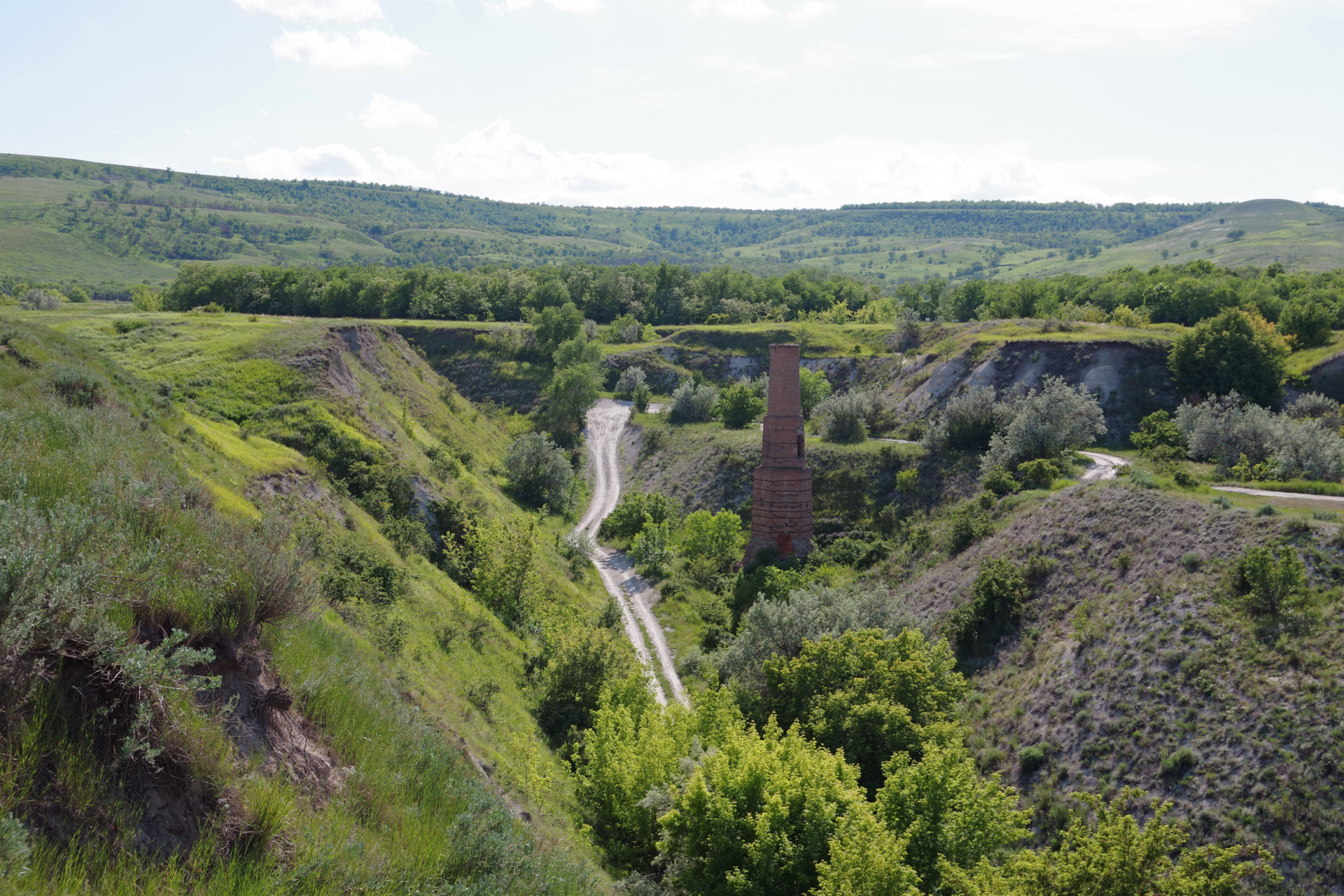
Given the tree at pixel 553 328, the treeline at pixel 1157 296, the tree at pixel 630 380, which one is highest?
the treeline at pixel 1157 296

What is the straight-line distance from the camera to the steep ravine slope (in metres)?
20.8

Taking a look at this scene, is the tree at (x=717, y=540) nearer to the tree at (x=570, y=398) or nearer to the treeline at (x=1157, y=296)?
the tree at (x=570, y=398)

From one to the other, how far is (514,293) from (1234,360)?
87372mm

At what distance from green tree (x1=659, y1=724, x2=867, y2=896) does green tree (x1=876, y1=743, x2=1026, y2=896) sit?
131 cm

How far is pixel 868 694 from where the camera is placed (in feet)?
89.4

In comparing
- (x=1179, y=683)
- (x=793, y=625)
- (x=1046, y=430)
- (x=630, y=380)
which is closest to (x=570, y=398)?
(x=630, y=380)

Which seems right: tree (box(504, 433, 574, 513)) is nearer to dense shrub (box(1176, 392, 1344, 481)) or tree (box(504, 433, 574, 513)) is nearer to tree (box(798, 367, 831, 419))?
tree (box(798, 367, 831, 419))

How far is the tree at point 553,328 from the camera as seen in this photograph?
92.9 m

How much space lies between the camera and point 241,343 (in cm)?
4512

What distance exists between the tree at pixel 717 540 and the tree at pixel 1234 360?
38.6 meters

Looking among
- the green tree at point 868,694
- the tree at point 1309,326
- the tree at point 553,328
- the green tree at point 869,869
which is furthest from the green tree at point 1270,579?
the tree at point 553,328

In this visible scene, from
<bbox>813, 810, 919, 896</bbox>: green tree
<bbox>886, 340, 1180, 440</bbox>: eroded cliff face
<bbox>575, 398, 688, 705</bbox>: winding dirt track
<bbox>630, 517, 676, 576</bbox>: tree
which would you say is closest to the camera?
<bbox>813, 810, 919, 896</bbox>: green tree

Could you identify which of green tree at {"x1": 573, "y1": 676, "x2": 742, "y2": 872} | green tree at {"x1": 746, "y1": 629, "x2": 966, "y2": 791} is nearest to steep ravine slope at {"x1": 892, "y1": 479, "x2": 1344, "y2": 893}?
green tree at {"x1": 746, "y1": 629, "x2": 966, "y2": 791}

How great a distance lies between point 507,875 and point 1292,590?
28.5 meters
